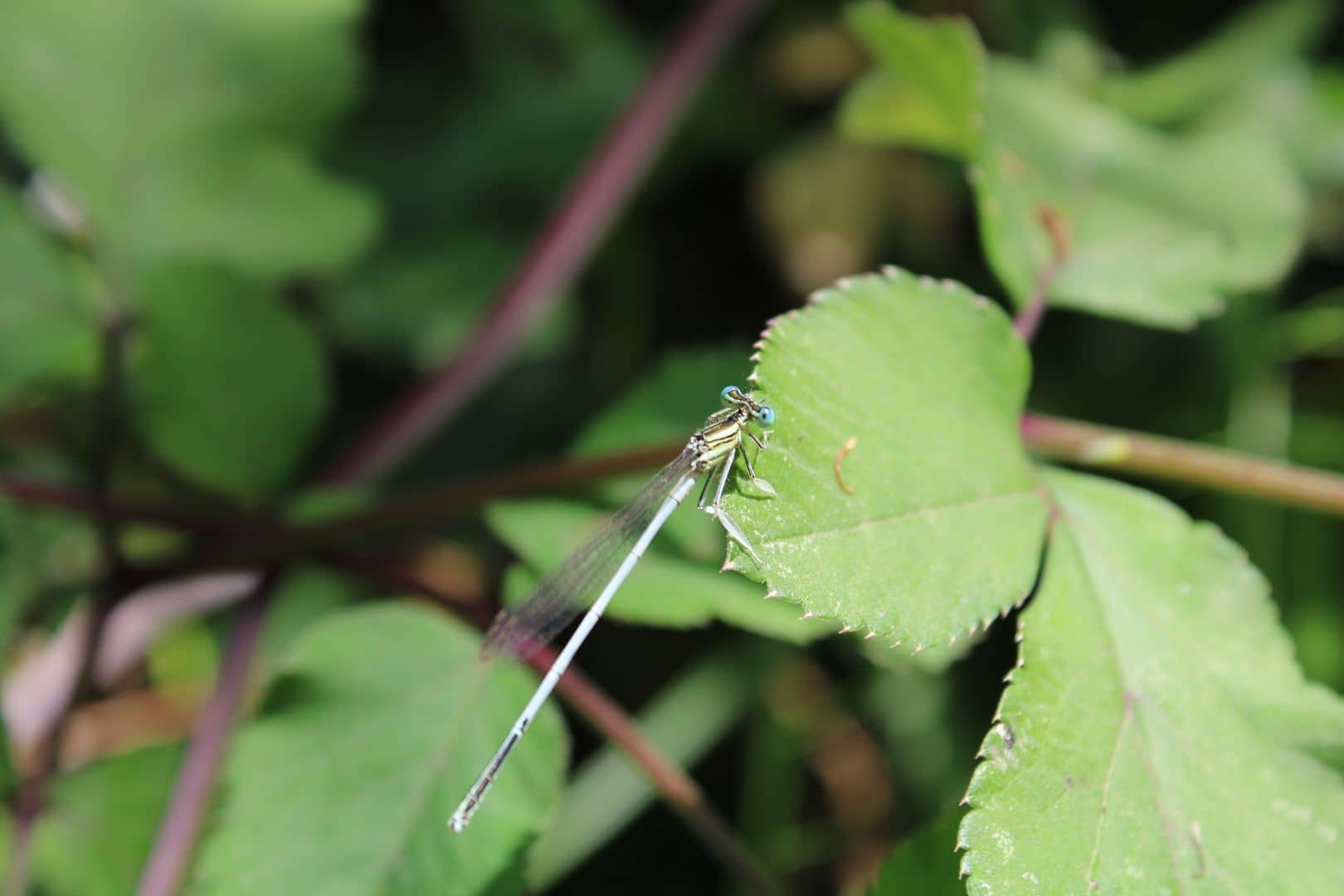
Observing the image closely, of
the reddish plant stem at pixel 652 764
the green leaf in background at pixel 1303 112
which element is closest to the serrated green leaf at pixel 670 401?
the reddish plant stem at pixel 652 764

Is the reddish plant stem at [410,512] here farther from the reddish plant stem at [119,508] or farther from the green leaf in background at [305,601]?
the green leaf in background at [305,601]

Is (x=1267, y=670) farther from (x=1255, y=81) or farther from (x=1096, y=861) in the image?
(x=1255, y=81)

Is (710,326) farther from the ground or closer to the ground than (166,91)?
closer to the ground

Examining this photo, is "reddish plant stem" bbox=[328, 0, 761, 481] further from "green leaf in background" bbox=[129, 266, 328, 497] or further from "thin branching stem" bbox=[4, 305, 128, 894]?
"thin branching stem" bbox=[4, 305, 128, 894]

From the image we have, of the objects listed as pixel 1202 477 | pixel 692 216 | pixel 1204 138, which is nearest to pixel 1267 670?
pixel 1202 477

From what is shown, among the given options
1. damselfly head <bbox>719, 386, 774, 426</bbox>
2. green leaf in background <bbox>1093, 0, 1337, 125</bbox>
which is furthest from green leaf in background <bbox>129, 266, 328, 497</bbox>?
green leaf in background <bbox>1093, 0, 1337, 125</bbox>

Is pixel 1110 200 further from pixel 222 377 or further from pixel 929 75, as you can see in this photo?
pixel 222 377
